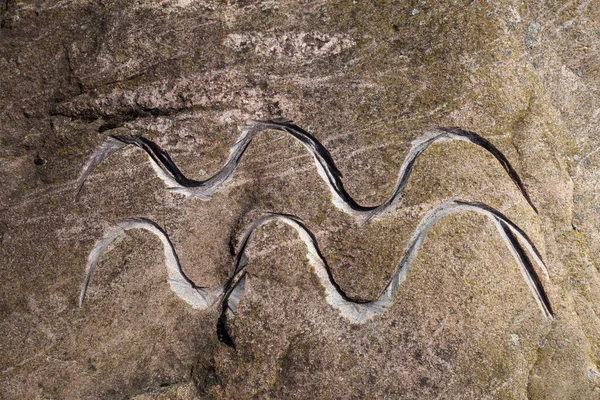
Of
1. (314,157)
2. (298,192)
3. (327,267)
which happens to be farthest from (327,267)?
(314,157)

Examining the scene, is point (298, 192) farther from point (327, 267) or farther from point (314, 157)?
point (327, 267)

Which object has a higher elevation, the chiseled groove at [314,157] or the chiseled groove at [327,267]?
the chiseled groove at [314,157]

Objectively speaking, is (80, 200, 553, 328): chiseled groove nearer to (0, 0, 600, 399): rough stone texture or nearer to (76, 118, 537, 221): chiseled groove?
(0, 0, 600, 399): rough stone texture

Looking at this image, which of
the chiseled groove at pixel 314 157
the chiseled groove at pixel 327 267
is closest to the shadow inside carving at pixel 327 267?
the chiseled groove at pixel 327 267

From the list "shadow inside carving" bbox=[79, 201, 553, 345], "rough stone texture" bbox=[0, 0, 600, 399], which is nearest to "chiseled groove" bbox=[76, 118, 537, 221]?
"rough stone texture" bbox=[0, 0, 600, 399]

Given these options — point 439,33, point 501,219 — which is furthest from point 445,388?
point 439,33

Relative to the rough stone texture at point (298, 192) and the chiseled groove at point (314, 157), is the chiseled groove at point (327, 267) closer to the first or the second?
the rough stone texture at point (298, 192)

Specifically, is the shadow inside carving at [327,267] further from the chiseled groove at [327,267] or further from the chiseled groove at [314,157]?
the chiseled groove at [314,157]
